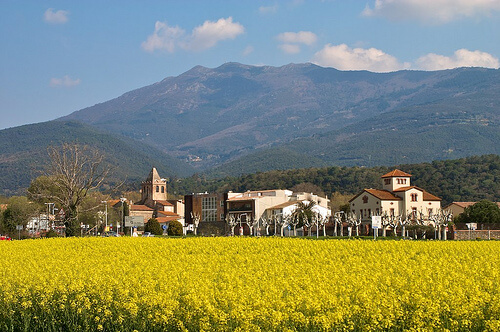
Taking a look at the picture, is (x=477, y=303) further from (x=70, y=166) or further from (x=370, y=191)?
(x=370, y=191)

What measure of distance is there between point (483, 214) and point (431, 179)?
2038 inches

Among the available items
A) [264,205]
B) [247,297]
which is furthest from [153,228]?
[247,297]

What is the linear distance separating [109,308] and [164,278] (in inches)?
89.1

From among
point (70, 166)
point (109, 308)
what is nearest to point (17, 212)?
point (70, 166)

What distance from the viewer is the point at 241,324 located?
15.4 meters

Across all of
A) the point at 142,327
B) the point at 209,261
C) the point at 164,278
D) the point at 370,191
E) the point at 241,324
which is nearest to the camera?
the point at 241,324

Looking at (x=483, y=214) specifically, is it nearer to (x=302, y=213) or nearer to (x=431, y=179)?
(x=302, y=213)

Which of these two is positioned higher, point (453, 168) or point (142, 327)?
point (453, 168)

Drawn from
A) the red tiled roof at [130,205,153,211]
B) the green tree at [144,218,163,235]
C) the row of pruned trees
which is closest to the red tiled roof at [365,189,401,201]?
the row of pruned trees

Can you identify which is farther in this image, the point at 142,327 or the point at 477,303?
the point at 142,327

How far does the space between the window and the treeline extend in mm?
37718

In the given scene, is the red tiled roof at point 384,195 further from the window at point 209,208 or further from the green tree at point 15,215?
the green tree at point 15,215

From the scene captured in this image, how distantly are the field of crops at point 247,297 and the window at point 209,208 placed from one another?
352ft

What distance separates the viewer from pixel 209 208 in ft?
451
